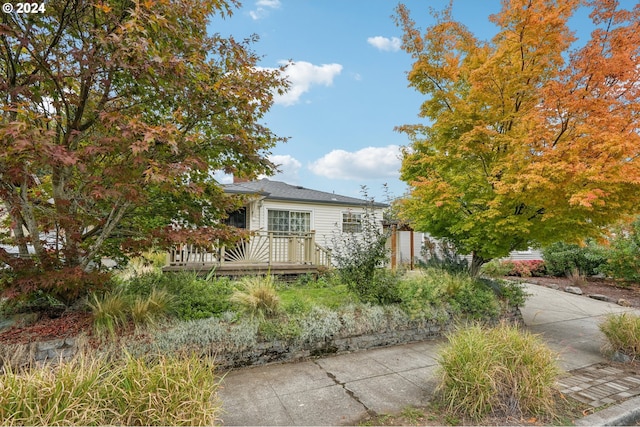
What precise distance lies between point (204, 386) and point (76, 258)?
281cm

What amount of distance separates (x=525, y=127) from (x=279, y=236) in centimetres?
653

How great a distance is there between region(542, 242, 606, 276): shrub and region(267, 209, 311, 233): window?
32.8 feet

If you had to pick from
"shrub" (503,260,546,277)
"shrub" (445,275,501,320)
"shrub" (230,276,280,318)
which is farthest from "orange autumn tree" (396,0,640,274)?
"shrub" (503,260,546,277)

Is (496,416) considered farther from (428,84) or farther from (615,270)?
(615,270)

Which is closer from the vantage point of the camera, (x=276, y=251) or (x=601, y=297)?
(x=601, y=297)

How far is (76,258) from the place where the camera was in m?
4.06

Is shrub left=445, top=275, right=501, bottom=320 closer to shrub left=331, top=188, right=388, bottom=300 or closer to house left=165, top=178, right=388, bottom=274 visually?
shrub left=331, top=188, right=388, bottom=300

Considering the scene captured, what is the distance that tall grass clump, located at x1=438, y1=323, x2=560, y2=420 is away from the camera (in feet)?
9.79

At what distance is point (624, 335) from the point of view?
4570mm

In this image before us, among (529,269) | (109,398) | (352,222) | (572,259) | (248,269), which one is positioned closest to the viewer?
(109,398)

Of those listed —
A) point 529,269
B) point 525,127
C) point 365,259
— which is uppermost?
point 525,127

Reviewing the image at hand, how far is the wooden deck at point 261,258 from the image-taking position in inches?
313
